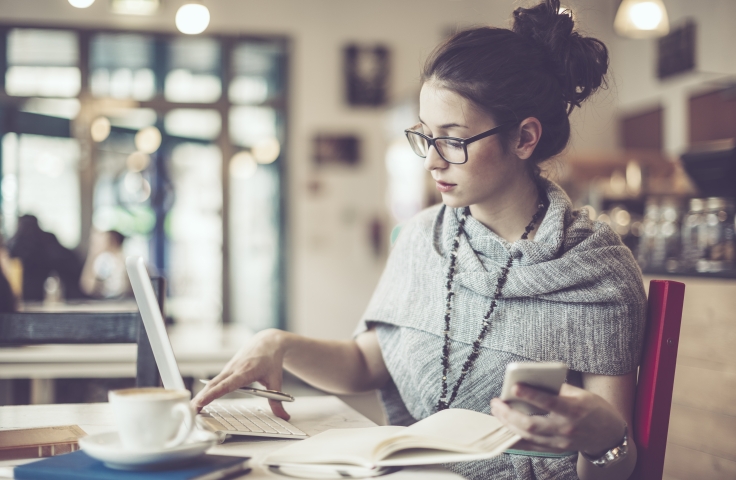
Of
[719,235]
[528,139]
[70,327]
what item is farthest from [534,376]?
[719,235]

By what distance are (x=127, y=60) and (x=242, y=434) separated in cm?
573

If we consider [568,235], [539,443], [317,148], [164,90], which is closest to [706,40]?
[317,148]

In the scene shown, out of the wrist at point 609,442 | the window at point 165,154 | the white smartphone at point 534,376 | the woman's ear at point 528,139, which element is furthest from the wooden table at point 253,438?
the window at point 165,154

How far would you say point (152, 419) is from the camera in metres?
0.74

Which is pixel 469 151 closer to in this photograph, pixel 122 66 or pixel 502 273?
pixel 502 273

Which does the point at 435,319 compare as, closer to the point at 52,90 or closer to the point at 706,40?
the point at 706,40

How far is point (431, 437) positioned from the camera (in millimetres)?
818

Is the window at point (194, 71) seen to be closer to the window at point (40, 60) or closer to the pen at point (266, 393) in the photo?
→ the window at point (40, 60)

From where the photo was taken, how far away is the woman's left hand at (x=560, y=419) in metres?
0.80

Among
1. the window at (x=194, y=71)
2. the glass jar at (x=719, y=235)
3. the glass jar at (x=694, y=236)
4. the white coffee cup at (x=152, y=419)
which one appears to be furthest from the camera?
the window at (x=194, y=71)

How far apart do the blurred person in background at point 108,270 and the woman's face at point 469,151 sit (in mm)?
3165

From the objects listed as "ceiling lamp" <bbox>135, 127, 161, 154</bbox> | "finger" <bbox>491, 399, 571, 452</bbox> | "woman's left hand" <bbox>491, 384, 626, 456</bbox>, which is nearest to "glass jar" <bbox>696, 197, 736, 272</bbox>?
"woman's left hand" <bbox>491, 384, 626, 456</bbox>

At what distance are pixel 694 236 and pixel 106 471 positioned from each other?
3013 millimetres

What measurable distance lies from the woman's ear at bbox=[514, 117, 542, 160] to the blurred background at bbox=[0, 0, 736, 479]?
4150mm
